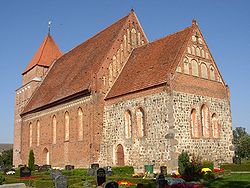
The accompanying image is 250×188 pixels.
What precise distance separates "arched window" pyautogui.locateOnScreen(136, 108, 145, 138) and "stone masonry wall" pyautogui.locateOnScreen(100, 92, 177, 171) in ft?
0.86

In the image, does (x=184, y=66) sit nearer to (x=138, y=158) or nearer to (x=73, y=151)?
(x=138, y=158)

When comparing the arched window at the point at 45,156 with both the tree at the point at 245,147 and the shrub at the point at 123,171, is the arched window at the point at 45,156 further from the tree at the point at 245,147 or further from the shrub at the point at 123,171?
the tree at the point at 245,147

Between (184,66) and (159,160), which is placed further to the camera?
(184,66)

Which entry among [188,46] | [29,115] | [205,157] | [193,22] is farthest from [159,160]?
[29,115]

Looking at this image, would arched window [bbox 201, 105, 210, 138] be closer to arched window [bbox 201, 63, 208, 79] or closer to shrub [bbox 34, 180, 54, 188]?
arched window [bbox 201, 63, 208, 79]

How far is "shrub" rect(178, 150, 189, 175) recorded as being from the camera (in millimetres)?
19125

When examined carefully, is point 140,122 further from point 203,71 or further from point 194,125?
point 203,71

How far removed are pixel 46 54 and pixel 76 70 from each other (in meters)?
11.7

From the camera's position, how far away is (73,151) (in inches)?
1086

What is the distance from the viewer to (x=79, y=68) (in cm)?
3120

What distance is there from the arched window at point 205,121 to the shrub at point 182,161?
4.23m

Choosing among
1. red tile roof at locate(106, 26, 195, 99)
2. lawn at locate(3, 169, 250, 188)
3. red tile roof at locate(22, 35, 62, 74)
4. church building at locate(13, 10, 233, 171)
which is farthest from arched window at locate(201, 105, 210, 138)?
red tile roof at locate(22, 35, 62, 74)

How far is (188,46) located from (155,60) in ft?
8.93

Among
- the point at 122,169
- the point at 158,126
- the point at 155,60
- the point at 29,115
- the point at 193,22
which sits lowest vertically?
the point at 122,169
